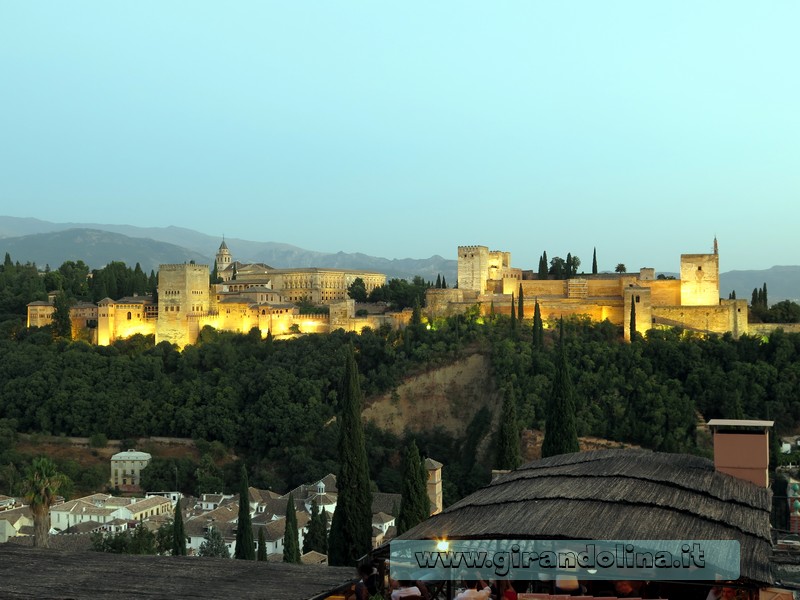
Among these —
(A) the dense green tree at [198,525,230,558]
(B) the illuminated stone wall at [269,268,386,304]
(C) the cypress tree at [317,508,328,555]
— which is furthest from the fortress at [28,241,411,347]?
(C) the cypress tree at [317,508,328,555]

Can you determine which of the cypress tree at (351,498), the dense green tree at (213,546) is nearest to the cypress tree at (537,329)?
the dense green tree at (213,546)

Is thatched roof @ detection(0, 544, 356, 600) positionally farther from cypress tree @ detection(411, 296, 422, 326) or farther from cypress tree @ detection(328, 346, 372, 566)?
cypress tree @ detection(411, 296, 422, 326)

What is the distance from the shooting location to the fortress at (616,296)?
54.2 meters

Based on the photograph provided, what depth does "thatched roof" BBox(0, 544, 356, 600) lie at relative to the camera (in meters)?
12.5

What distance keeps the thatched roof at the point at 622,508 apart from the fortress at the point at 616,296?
129 ft

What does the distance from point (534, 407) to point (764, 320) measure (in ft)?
49.5

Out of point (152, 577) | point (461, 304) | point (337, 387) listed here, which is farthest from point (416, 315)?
point (152, 577)

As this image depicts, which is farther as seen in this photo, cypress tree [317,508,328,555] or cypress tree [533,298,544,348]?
cypress tree [533,298,544,348]

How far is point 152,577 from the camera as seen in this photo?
44.2ft

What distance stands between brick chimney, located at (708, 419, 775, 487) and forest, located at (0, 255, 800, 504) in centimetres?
2866

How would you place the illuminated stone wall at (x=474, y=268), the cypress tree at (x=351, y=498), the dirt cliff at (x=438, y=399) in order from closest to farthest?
the cypress tree at (x=351, y=498) < the dirt cliff at (x=438, y=399) < the illuminated stone wall at (x=474, y=268)

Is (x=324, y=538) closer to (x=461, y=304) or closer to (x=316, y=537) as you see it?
(x=316, y=537)

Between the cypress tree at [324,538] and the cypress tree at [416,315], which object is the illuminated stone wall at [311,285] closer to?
the cypress tree at [416,315]

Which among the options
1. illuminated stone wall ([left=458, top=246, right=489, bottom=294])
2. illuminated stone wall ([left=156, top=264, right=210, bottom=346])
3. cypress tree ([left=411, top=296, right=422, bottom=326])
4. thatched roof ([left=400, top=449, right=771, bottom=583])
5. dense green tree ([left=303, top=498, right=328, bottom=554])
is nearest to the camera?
thatched roof ([left=400, top=449, right=771, bottom=583])
